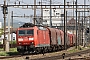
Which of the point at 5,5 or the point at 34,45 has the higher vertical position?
the point at 5,5

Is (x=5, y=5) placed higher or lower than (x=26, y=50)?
higher

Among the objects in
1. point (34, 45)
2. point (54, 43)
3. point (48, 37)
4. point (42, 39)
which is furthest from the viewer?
point (54, 43)

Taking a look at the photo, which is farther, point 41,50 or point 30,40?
point 41,50

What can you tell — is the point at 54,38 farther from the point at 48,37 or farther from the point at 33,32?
the point at 33,32

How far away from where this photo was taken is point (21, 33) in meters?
34.0

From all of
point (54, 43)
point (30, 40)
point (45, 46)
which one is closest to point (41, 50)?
point (45, 46)

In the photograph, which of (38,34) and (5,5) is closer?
(38,34)

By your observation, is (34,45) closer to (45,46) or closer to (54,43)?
(45,46)

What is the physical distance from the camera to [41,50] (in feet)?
121

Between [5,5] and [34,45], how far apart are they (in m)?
10.2

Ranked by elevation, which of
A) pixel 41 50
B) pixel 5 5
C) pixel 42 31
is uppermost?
pixel 5 5

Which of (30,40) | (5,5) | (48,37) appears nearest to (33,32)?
(30,40)

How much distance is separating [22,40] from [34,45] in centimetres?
140

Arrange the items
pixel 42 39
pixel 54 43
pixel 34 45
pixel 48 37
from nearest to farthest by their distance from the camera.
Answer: pixel 34 45, pixel 42 39, pixel 48 37, pixel 54 43
